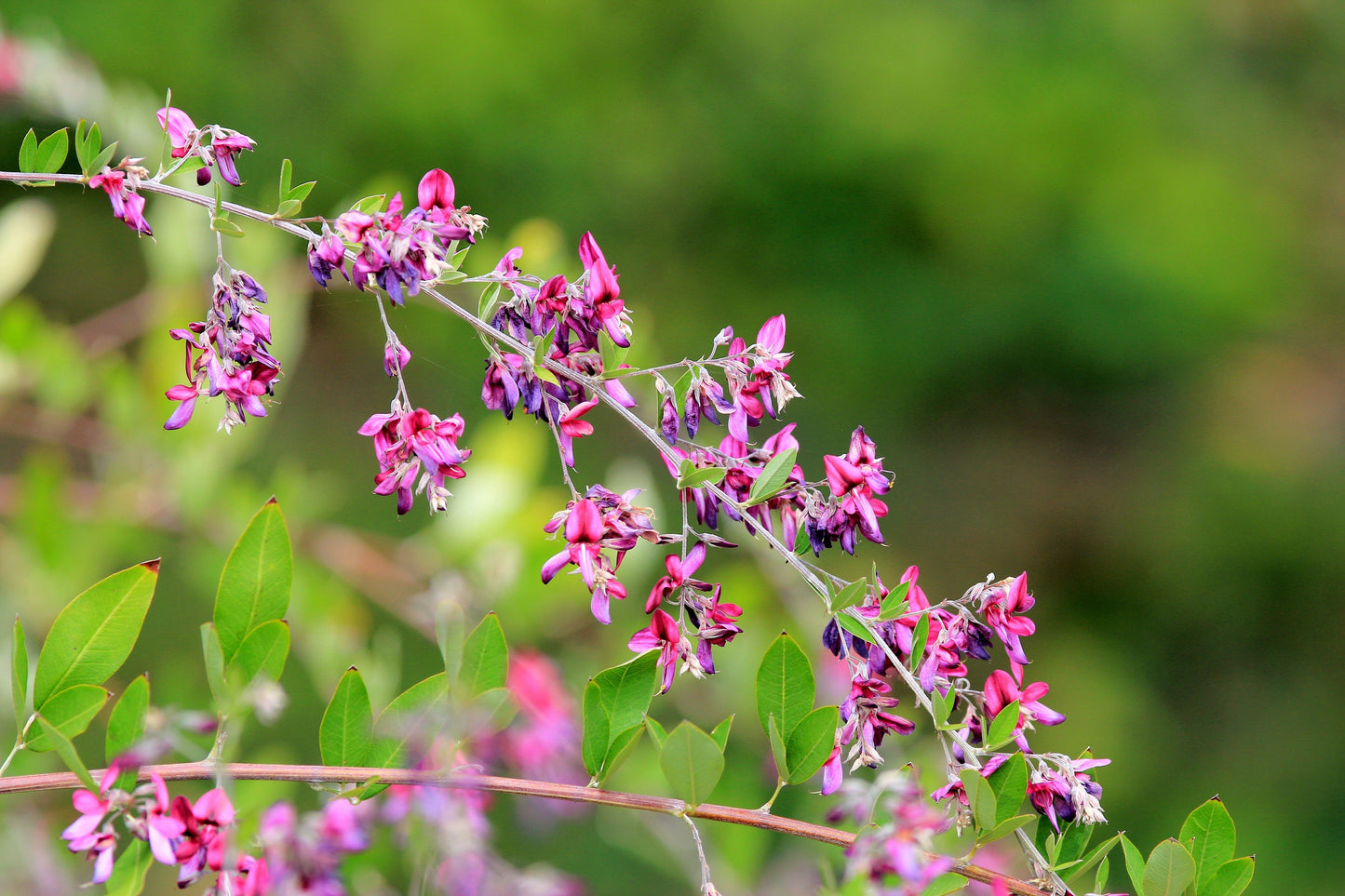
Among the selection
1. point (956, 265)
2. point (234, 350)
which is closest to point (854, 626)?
point (234, 350)

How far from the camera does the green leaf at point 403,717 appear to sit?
21.4 inches

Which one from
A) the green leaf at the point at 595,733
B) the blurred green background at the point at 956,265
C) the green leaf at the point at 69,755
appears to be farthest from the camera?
the blurred green background at the point at 956,265

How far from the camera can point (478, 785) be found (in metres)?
0.49

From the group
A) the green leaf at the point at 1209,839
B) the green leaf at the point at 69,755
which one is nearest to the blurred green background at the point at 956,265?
the green leaf at the point at 1209,839

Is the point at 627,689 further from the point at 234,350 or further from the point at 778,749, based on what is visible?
the point at 234,350

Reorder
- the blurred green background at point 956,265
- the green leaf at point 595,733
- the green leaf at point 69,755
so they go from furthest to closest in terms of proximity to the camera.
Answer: the blurred green background at point 956,265
the green leaf at point 595,733
the green leaf at point 69,755

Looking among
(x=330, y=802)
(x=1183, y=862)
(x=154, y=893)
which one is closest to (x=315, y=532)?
(x=154, y=893)

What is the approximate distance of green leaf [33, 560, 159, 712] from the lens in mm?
513

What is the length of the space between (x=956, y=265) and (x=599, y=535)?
17.5ft

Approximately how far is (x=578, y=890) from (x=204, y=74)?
194 inches

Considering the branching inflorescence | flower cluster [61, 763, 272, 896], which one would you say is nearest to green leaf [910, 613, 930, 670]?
the branching inflorescence

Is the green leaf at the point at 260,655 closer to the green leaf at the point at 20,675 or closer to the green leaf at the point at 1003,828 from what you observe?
the green leaf at the point at 20,675

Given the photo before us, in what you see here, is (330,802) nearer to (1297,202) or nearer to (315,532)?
(315,532)

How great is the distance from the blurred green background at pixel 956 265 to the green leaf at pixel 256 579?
11.9ft
